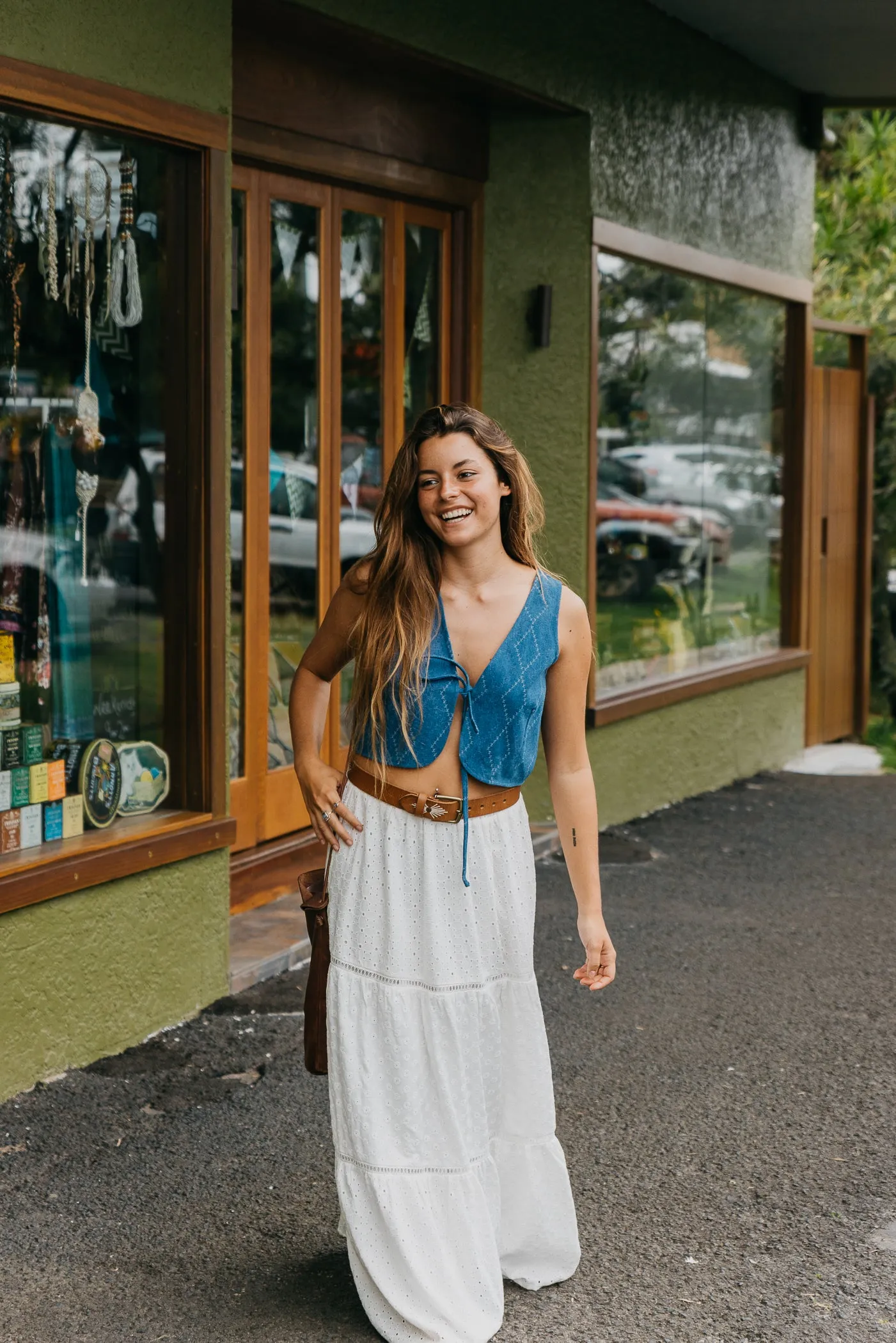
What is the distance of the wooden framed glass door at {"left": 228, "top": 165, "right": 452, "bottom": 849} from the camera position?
21.1ft

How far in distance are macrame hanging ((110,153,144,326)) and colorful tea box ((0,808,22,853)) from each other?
1.58m

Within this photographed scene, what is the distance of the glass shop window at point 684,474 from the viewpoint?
835cm

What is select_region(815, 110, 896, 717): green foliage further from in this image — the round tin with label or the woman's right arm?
the woman's right arm

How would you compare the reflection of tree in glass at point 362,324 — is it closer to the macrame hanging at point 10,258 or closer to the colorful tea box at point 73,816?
the macrame hanging at point 10,258

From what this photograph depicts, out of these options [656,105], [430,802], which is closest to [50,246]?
A: [430,802]

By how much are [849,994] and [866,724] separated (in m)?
6.20

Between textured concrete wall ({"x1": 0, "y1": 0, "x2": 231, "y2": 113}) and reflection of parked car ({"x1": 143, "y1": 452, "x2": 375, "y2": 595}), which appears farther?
reflection of parked car ({"x1": 143, "y1": 452, "x2": 375, "y2": 595})

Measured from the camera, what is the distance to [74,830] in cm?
500

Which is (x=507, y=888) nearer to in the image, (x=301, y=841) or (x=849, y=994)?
(x=849, y=994)

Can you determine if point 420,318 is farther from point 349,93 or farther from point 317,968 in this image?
point 317,968

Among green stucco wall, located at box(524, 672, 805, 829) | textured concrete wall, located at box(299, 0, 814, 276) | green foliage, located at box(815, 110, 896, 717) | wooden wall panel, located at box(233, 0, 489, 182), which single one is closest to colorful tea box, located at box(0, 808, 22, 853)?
wooden wall panel, located at box(233, 0, 489, 182)

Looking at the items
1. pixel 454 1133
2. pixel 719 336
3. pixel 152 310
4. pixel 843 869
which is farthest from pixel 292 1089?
pixel 719 336

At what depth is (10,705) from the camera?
4902mm

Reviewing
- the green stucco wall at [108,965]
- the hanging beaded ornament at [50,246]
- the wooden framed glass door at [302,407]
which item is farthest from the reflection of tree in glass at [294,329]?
the green stucco wall at [108,965]
